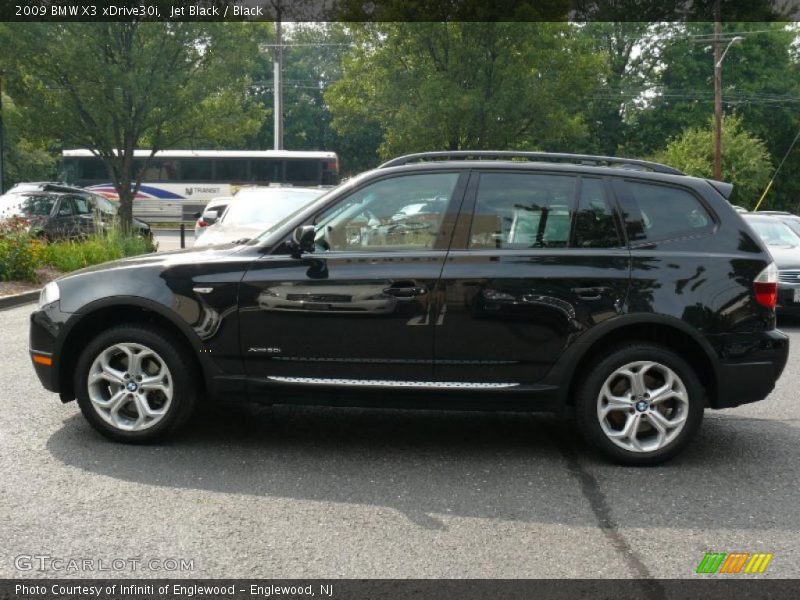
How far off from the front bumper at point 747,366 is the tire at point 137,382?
123 inches

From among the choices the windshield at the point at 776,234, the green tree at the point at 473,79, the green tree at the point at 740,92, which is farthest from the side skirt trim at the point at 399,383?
the green tree at the point at 740,92

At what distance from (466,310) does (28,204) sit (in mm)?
16515

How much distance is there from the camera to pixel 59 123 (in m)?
20.5

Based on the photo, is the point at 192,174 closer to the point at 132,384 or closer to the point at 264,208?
the point at 264,208

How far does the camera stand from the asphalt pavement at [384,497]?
3.76 meters

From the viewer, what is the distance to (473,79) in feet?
103

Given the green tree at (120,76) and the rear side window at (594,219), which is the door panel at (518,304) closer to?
the rear side window at (594,219)

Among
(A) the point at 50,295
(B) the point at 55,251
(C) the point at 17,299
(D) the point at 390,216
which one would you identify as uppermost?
(D) the point at 390,216

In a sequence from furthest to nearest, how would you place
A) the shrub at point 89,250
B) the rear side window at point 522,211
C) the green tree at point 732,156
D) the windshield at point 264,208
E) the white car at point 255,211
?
the green tree at point 732,156
the shrub at point 89,250
the windshield at point 264,208
the white car at point 255,211
the rear side window at point 522,211

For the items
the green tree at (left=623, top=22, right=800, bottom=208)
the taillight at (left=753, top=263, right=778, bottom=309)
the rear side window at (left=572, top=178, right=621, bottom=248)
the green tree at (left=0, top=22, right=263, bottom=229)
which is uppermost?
the green tree at (left=623, top=22, right=800, bottom=208)

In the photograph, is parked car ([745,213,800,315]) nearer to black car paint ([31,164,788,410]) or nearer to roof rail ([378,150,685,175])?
roof rail ([378,150,685,175])

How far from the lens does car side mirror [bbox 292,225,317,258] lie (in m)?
5.14

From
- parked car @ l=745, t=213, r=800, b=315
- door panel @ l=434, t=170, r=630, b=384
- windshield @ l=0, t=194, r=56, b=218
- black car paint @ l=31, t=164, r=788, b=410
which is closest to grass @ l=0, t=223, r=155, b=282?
windshield @ l=0, t=194, r=56, b=218

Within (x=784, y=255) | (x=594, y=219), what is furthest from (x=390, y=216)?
(x=784, y=255)
